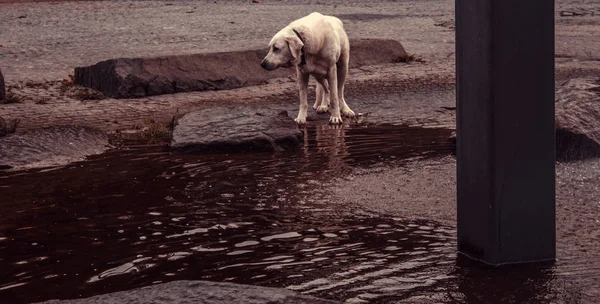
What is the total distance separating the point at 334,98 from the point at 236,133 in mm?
1812

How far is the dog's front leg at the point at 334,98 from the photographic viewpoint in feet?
33.2

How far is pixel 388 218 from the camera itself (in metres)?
6.01

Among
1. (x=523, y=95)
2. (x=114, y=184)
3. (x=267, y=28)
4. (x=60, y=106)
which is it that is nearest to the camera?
(x=523, y=95)

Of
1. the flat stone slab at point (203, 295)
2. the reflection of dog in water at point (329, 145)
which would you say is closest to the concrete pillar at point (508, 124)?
the flat stone slab at point (203, 295)

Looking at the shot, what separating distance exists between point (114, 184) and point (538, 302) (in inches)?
142

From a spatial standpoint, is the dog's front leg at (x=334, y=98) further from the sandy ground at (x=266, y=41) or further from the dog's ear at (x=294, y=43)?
the sandy ground at (x=266, y=41)

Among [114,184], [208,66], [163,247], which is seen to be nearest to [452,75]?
[208,66]

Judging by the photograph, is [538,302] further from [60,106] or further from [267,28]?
[267,28]

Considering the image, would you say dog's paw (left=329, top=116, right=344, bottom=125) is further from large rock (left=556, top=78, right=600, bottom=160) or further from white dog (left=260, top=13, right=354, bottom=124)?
large rock (left=556, top=78, right=600, bottom=160)

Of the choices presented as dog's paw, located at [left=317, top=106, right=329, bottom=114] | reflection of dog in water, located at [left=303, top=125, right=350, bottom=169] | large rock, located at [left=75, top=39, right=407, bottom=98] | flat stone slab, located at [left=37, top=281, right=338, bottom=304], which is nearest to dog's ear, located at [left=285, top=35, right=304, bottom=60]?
reflection of dog in water, located at [left=303, top=125, right=350, bottom=169]

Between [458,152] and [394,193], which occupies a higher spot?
[458,152]

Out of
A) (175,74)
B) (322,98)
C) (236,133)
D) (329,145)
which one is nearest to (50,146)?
(236,133)

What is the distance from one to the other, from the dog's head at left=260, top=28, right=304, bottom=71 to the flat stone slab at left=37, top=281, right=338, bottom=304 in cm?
589

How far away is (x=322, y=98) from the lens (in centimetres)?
1098
